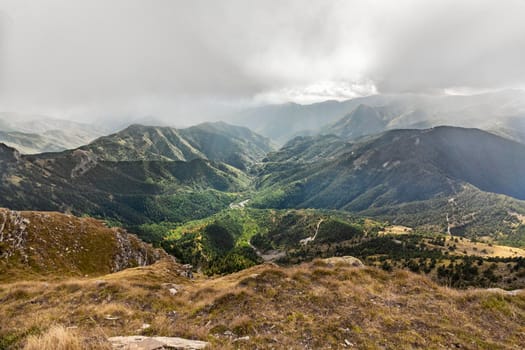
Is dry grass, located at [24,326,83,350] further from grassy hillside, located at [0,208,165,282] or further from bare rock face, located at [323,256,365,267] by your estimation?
grassy hillside, located at [0,208,165,282]

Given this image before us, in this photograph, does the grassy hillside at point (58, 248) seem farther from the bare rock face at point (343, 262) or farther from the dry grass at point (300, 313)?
the bare rock face at point (343, 262)

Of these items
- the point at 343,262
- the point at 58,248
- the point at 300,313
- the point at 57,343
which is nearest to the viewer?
the point at 57,343

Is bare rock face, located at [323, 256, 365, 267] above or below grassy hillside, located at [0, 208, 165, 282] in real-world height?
above

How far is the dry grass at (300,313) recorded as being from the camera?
1368 centimetres

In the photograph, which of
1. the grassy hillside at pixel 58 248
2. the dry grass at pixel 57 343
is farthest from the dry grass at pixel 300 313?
the grassy hillside at pixel 58 248

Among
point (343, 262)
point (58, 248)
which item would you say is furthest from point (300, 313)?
point (58, 248)

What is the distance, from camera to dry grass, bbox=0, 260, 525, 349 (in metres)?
13.7

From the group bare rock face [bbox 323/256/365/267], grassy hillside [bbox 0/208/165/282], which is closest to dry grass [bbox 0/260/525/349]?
bare rock face [bbox 323/256/365/267]

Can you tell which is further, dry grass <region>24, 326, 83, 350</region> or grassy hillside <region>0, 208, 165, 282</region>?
grassy hillside <region>0, 208, 165, 282</region>

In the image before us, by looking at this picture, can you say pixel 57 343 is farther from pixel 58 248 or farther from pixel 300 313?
pixel 58 248

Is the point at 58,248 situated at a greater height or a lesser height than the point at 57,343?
lesser

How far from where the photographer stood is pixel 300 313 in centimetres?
1731

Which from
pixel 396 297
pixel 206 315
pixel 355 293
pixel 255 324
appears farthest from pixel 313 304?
pixel 206 315

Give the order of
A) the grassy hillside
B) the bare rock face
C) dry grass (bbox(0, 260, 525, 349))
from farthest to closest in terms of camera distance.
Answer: the grassy hillside
the bare rock face
dry grass (bbox(0, 260, 525, 349))
